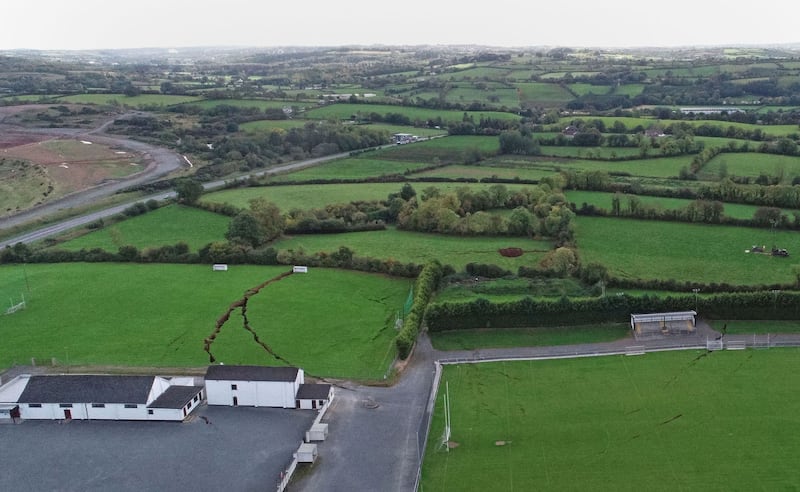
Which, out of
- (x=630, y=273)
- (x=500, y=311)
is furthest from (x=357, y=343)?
(x=630, y=273)

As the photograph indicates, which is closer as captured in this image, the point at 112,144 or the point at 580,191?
the point at 580,191

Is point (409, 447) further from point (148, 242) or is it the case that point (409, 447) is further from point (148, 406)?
point (148, 242)

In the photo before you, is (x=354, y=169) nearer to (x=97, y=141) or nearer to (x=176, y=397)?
(x=97, y=141)

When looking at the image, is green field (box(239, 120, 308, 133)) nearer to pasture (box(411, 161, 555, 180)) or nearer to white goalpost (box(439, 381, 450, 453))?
pasture (box(411, 161, 555, 180))

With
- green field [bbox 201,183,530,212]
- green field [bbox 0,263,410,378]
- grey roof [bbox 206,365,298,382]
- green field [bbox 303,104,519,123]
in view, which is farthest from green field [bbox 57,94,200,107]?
grey roof [bbox 206,365,298,382]

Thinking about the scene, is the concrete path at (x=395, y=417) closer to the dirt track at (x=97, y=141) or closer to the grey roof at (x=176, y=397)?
the grey roof at (x=176, y=397)

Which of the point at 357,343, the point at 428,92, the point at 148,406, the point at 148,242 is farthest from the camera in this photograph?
the point at 428,92
